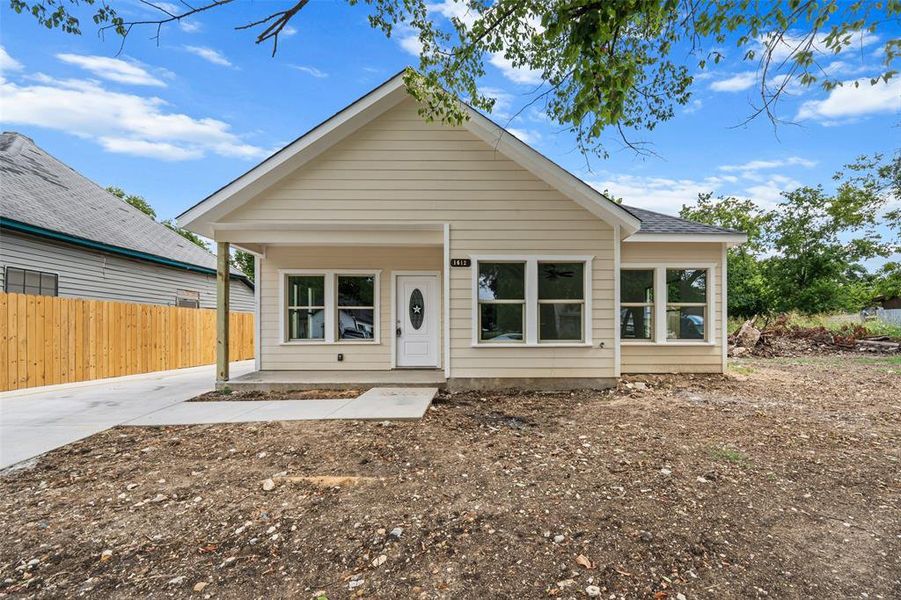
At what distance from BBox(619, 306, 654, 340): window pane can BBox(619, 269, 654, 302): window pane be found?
0.21 meters

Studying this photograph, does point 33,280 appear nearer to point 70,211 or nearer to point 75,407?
point 70,211

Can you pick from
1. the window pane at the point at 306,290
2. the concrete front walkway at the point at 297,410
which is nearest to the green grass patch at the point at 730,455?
the concrete front walkway at the point at 297,410

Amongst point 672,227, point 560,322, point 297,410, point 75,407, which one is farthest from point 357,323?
point 672,227

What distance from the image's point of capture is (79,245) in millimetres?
9789

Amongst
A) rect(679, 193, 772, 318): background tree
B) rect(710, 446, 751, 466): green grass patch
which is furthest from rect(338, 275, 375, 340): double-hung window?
rect(679, 193, 772, 318): background tree

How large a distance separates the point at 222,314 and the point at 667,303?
883 centimetres

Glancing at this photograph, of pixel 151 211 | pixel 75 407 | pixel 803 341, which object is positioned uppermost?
pixel 151 211

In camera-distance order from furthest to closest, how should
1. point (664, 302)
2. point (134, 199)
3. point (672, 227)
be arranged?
point (134, 199) → point (672, 227) → point (664, 302)

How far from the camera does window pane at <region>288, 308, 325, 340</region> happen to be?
839cm

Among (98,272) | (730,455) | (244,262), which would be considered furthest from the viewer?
(244,262)

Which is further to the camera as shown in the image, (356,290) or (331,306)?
(356,290)

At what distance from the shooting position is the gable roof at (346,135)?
265 inches

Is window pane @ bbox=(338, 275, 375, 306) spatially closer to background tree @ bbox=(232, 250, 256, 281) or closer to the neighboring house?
the neighboring house

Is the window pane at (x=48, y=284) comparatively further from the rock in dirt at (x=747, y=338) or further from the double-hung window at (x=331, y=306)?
the rock in dirt at (x=747, y=338)
